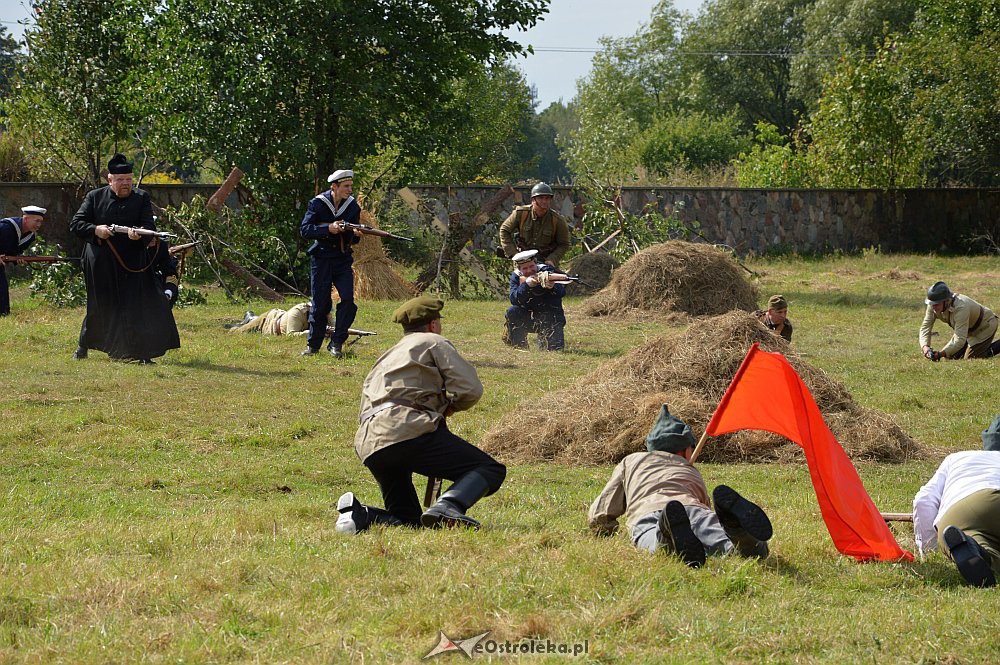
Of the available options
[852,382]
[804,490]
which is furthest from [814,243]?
[804,490]

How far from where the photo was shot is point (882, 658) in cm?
431

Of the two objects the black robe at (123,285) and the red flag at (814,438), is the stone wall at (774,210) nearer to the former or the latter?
the black robe at (123,285)

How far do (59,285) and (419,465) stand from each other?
14702mm

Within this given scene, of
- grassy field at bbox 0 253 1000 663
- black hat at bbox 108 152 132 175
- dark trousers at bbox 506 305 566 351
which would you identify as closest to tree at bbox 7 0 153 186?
black hat at bbox 108 152 132 175

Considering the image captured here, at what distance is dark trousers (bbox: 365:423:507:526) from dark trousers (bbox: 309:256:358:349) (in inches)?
290

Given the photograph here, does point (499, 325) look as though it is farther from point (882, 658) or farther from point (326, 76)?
point (882, 658)

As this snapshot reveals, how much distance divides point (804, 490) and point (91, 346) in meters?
8.36

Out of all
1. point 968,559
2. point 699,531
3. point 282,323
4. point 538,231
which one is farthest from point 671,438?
point 282,323

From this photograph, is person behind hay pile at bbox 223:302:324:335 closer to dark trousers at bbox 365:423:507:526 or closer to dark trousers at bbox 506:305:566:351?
dark trousers at bbox 506:305:566:351

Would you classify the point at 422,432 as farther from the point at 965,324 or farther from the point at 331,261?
the point at 965,324

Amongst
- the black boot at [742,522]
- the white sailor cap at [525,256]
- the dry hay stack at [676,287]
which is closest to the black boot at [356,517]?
the black boot at [742,522]

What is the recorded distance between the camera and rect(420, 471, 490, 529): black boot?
20.3 feet

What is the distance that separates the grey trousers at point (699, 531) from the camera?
18.4 ft

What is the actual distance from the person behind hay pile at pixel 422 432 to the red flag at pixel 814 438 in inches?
59.8
